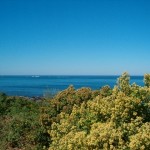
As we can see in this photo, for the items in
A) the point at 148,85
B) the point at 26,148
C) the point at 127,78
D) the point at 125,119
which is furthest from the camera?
the point at 26,148

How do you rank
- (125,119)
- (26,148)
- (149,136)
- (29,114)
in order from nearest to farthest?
1. (149,136)
2. (125,119)
3. (26,148)
4. (29,114)

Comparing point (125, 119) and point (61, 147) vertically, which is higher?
point (125, 119)

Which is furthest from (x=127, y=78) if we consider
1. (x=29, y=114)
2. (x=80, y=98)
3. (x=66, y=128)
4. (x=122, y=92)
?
(x=29, y=114)

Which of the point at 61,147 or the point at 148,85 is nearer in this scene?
the point at 61,147

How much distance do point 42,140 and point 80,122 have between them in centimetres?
858

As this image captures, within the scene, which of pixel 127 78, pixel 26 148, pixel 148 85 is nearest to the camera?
pixel 127 78

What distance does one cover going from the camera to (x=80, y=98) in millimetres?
23344

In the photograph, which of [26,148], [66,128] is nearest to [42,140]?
[26,148]

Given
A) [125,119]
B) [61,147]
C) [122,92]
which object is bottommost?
[61,147]

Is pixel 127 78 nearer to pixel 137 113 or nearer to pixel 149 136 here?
pixel 137 113

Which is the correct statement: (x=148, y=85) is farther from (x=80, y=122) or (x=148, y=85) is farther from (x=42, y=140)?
(x=42, y=140)

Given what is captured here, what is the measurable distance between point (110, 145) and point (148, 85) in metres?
4.72

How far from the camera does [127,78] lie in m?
14.6

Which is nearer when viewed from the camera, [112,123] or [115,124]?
[112,123]
